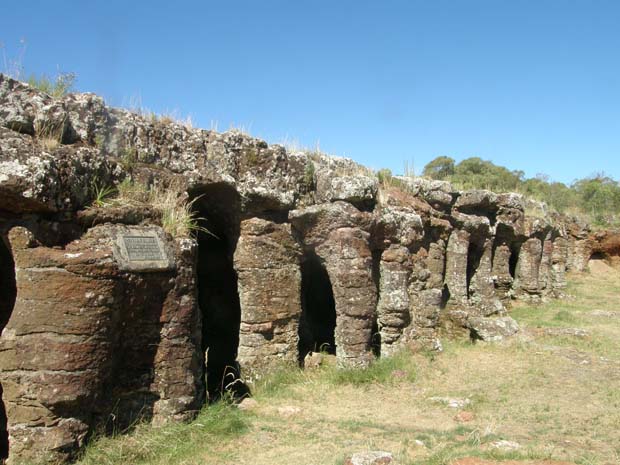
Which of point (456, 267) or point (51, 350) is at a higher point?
point (456, 267)

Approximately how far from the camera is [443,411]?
315 inches

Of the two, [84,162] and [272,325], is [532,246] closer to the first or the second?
[272,325]

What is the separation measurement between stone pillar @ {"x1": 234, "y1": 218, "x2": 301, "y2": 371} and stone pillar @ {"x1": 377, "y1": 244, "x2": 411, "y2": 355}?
73.4 inches

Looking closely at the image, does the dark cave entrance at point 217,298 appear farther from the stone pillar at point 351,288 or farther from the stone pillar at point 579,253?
the stone pillar at point 579,253

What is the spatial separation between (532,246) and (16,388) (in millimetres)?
18720

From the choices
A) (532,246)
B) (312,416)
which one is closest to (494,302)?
(532,246)

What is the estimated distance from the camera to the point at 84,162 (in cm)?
639

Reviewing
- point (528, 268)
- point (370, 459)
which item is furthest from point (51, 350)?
point (528, 268)

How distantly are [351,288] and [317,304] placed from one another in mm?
3825

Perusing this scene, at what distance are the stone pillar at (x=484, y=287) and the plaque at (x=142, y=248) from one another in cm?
1225

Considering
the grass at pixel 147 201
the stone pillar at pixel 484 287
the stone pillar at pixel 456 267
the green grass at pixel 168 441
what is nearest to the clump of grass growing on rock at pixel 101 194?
the grass at pixel 147 201

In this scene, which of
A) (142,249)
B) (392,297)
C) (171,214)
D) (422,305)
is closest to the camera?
(142,249)

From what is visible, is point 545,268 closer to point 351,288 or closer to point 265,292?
point 351,288

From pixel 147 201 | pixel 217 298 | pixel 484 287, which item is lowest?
pixel 484 287
